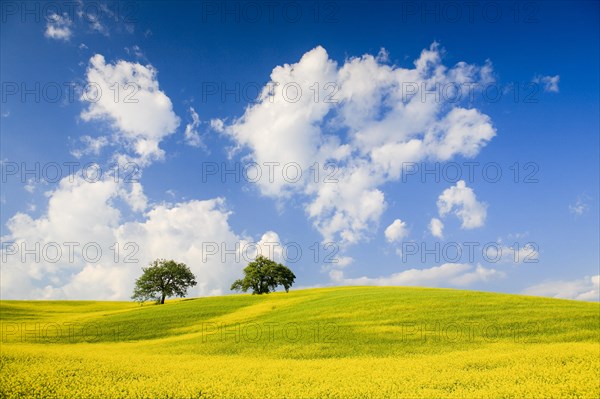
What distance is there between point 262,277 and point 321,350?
183ft

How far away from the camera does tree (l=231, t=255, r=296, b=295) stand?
265ft

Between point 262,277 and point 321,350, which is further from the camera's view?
point 262,277

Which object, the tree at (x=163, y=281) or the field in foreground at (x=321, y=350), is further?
the tree at (x=163, y=281)

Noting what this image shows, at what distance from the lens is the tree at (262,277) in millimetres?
80688

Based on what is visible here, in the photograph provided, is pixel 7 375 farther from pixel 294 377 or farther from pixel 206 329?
pixel 206 329

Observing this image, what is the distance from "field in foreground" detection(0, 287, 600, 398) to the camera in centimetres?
1675

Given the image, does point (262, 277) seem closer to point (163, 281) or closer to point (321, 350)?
point (163, 281)

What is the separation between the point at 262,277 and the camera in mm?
81812

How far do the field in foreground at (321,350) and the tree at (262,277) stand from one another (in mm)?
27588

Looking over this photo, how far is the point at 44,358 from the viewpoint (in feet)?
67.7

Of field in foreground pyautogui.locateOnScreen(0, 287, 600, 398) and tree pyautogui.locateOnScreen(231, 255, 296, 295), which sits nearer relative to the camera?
field in foreground pyautogui.locateOnScreen(0, 287, 600, 398)

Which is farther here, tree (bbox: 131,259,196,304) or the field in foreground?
tree (bbox: 131,259,196,304)

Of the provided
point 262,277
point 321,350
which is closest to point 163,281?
point 262,277

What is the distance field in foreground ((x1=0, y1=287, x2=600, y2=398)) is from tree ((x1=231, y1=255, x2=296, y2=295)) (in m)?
27.6
